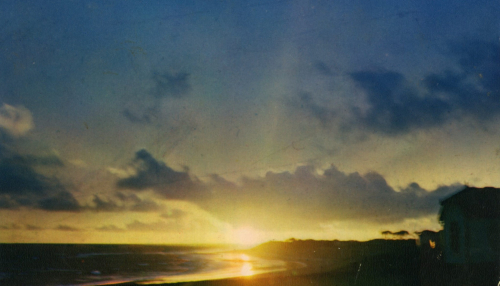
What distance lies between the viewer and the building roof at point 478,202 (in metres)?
14.3

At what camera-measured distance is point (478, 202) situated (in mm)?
14719

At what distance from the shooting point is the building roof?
14297mm

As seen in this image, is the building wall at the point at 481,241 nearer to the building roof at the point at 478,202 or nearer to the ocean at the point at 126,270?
the building roof at the point at 478,202

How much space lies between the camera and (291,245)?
261ft

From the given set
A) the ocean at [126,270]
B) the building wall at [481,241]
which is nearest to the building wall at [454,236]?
the building wall at [481,241]

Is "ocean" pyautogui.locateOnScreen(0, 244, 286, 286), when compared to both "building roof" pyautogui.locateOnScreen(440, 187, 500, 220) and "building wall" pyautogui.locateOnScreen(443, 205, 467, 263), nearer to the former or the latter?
"building wall" pyautogui.locateOnScreen(443, 205, 467, 263)

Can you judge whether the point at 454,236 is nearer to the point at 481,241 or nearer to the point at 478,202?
the point at 481,241

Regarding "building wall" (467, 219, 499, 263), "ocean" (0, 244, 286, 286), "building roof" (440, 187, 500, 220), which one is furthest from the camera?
"ocean" (0, 244, 286, 286)

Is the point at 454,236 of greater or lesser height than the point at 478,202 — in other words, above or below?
below

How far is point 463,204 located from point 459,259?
237 centimetres

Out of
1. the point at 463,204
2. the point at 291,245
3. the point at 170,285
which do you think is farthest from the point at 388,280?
the point at 291,245

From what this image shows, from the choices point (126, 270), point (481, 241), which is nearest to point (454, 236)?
point (481, 241)

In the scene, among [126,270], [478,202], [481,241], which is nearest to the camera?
[481,241]

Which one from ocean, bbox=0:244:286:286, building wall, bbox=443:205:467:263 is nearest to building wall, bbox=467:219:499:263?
building wall, bbox=443:205:467:263
